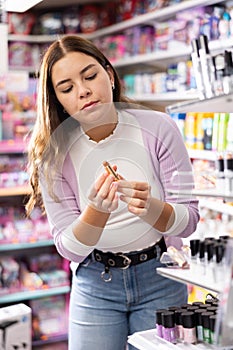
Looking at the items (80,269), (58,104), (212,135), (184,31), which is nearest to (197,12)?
(184,31)

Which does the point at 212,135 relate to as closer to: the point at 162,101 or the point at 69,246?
the point at 162,101

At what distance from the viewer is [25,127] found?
4.00 m

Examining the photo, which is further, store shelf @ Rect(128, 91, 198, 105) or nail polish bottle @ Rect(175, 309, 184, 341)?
store shelf @ Rect(128, 91, 198, 105)

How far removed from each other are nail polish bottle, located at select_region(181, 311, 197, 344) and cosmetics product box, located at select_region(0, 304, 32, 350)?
1003 mm

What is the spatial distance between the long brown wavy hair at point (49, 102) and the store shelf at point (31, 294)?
2.08m

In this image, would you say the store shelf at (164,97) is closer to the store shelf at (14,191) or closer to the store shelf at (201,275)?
the store shelf at (14,191)

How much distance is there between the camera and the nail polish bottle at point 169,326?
1626 millimetres

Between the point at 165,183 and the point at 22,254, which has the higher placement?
the point at 165,183

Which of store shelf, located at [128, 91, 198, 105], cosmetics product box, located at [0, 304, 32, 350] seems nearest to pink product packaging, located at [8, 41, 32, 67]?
store shelf, located at [128, 91, 198, 105]

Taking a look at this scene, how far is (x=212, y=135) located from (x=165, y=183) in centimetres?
151

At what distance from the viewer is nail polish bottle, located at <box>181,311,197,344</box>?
1.59 meters

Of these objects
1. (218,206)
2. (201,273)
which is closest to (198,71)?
(201,273)

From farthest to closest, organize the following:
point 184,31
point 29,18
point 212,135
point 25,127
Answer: point 29,18
point 25,127
point 184,31
point 212,135

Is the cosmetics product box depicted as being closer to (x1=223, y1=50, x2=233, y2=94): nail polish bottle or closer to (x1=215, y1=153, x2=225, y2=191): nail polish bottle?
(x1=215, y1=153, x2=225, y2=191): nail polish bottle
